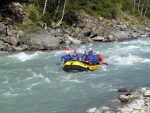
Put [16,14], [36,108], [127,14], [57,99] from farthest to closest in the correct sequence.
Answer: [127,14]
[16,14]
[57,99]
[36,108]

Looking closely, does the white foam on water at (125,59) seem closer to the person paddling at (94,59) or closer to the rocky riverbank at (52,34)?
the person paddling at (94,59)

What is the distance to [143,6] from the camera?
210ft

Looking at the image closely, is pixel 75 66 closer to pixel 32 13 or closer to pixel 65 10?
pixel 32 13

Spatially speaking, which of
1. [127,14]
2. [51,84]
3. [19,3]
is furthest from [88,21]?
[51,84]

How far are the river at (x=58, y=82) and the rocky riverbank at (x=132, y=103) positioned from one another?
0.57 metres

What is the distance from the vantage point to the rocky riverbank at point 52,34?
26.4 meters

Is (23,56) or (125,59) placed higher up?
(125,59)

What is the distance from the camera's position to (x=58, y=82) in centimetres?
1597

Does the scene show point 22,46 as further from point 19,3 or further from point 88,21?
point 88,21

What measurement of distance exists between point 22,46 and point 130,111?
17166mm

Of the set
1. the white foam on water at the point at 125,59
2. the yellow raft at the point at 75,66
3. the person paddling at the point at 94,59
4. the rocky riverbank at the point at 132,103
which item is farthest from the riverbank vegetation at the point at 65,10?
the rocky riverbank at the point at 132,103

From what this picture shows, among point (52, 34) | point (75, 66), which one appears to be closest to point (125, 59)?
point (75, 66)

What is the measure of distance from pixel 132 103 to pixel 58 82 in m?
5.46

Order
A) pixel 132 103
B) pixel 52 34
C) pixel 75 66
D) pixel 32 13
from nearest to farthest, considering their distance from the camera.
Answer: pixel 132 103
pixel 75 66
pixel 52 34
pixel 32 13
